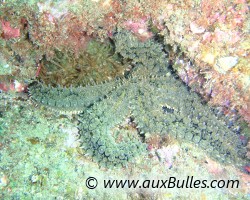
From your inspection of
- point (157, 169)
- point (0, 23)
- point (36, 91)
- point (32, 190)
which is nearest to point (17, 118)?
point (36, 91)

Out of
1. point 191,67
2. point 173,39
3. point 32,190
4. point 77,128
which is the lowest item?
point 32,190

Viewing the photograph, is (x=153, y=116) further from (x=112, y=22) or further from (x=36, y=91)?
(x=36, y=91)

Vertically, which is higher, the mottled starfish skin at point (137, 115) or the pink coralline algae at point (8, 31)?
the pink coralline algae at point (8, 31)

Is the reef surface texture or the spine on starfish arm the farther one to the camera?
the spine on starfish arm

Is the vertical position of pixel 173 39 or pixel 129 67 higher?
pixel 173 39

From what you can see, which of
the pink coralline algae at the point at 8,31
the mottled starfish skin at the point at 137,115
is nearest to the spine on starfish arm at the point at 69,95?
the mottled starfish skin at the point at 137,115

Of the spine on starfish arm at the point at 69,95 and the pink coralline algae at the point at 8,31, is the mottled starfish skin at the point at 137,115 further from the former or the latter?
the pink coralline algae at the point at 8,31

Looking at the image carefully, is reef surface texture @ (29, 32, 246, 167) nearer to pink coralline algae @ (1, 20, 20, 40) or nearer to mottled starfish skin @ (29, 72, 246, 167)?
mottled starfish skin @ (29, 72, 246, 167)

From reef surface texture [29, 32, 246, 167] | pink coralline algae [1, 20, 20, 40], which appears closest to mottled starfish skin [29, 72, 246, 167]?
reef surface texture [29, 32, 246, 167]

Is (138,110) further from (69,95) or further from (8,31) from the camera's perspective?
(8,31)
